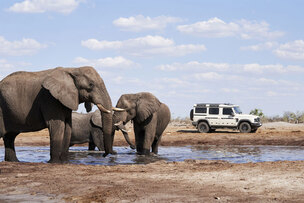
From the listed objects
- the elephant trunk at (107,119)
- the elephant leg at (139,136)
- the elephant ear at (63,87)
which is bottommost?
the elephant leg at (139,136)

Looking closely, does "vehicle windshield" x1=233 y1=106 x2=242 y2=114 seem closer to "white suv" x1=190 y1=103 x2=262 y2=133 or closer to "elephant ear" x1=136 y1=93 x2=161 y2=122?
"white suv" x1=190 y1=103 x2=262 y2=133

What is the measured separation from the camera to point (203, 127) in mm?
33562

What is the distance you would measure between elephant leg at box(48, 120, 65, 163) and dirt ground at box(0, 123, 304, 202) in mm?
958

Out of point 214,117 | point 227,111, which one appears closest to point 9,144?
point 214,117

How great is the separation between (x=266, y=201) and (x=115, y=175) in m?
3.77

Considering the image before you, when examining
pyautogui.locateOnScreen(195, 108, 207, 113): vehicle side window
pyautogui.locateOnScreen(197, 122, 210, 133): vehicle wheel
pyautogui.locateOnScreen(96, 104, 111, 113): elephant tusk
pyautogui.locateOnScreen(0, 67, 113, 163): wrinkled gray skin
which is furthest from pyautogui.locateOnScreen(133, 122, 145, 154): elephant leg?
pyautogui.locateOnScreen(195, 108, 207, 113): vehicle side window

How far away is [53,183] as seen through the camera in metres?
9.62

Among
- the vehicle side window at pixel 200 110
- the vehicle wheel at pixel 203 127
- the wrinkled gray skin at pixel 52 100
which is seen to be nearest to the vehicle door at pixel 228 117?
the vehicle wheel at pixel 203 127

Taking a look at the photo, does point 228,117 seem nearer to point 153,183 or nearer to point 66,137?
point 66,137

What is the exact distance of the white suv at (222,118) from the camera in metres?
32.5

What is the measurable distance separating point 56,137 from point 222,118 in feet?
68.8

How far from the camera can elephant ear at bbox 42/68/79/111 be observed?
13226 mm

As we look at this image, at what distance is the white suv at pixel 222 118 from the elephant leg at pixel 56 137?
20.6m

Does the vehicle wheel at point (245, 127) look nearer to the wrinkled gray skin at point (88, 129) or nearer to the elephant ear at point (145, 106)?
the wrinkled gray skin at point (88, 129)
